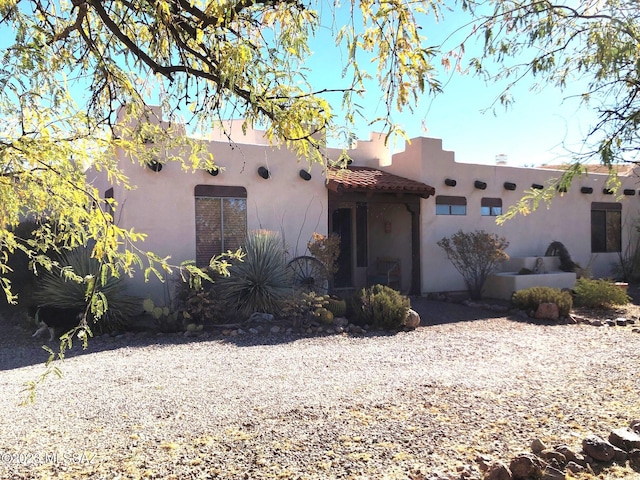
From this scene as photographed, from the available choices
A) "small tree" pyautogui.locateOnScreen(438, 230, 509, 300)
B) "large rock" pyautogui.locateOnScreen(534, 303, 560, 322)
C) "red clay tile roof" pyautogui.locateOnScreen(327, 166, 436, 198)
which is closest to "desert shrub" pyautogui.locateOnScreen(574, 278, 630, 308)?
"large rock" pyautogui.locateOnScreen(534, 303, 560, 322)

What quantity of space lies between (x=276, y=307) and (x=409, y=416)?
18.2 ft

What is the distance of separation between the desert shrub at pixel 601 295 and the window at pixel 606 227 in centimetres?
568

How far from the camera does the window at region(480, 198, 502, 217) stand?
14.7 m

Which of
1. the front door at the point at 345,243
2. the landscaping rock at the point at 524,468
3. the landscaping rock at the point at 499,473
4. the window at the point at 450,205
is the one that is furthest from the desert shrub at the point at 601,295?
the landscaping rock at the point at 499,473

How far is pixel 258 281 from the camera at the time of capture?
9.73 meters

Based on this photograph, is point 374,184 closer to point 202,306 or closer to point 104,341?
point 202,306

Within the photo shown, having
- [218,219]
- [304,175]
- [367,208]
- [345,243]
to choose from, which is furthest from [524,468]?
[367,208]

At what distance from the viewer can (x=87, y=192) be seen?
3039mm

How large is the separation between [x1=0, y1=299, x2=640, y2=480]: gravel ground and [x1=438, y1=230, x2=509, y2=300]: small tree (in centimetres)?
457

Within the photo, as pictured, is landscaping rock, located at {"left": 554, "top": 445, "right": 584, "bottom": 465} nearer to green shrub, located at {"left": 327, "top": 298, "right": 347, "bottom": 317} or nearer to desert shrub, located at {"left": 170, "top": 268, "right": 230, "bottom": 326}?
green shrub, located at {"left": 327, "top": 298, "right": 347, "bottom": 317}

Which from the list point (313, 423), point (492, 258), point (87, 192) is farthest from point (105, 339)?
point (492, 258)

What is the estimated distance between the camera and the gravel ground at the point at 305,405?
3.57 m

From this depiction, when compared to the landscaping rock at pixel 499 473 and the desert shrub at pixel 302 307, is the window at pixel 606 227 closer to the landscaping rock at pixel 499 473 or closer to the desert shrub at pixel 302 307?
the desert shrub at pixel 302 307

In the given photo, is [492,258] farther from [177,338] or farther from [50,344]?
[50,344]
